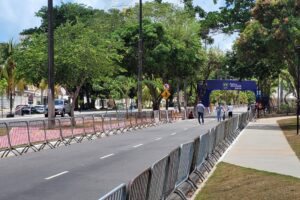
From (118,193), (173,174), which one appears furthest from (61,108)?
(118,193)

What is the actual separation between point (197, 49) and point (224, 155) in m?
39.5

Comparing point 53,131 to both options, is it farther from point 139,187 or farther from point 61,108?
point 61,108

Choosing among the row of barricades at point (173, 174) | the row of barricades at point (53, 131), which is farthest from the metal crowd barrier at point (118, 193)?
the row of barricades at point (53, 131)

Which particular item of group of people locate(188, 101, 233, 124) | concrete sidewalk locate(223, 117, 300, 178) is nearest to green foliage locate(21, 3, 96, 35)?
group of people locate(188, 101, 233, 124)

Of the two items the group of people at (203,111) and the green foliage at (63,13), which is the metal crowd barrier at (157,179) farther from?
the green foliage at (63,13)

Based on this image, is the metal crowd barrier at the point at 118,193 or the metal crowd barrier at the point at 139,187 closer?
the metal crowd barrier at the point at 118,193

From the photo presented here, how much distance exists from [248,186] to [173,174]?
127 inches

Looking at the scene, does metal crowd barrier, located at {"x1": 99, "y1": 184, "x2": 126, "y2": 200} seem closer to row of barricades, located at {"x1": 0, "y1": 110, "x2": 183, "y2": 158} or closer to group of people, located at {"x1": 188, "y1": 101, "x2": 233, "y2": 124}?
row of barricades, located at {"x1": 0, "y1": 110, "x2": 183, "y2": 158}

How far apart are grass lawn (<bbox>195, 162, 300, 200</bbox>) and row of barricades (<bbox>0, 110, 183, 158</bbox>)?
8088 millimetres

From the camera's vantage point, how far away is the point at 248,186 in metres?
11.8

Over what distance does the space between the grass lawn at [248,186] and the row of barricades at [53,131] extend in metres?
8.09

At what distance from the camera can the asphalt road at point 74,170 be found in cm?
1138

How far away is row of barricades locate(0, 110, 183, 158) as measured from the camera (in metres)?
19.5

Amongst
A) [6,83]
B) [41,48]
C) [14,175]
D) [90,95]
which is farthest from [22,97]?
[14,175]
